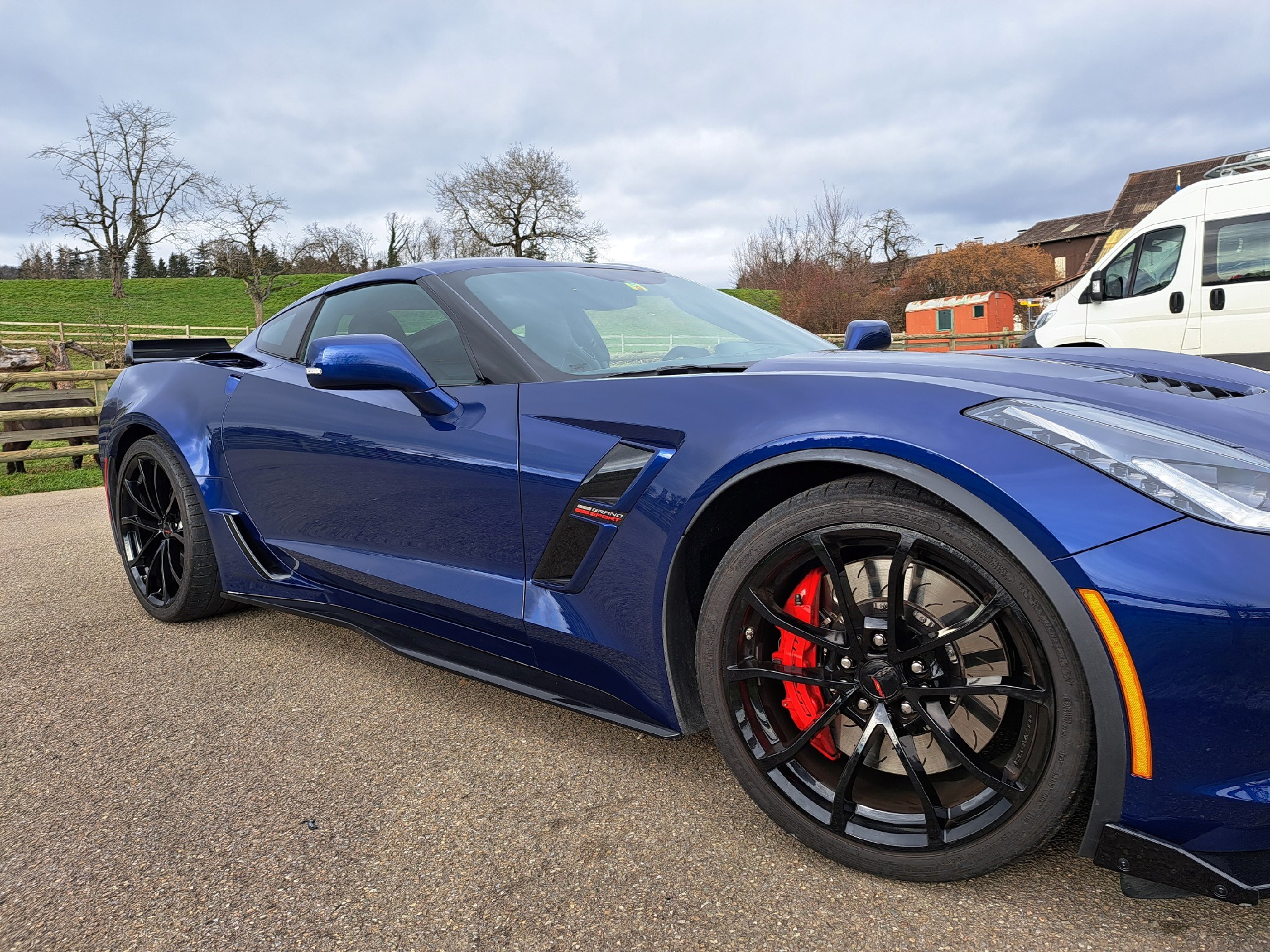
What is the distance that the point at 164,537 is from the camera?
3.22 meters

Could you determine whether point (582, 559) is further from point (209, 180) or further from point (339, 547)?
point (209, 180)

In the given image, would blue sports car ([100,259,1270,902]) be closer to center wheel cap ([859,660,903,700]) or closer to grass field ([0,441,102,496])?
center wheel cap ([859,660,903,700])

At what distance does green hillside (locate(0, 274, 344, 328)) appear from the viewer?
4156 centimetres

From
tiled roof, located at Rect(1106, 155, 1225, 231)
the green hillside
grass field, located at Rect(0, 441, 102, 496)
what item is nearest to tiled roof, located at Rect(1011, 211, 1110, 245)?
tiled roof, located at Rect(1106, 155, 1225, 231)

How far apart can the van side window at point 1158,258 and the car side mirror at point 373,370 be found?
7.39 meters

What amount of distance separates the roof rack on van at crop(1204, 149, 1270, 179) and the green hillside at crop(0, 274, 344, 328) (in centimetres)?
4032

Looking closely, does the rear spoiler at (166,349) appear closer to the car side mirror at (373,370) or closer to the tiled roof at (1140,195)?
the car side mirror at (373,370)

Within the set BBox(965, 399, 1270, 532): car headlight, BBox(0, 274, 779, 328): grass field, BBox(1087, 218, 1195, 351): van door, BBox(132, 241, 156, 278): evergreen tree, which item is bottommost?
BBox(965, 399, 1270, 532): car headlight

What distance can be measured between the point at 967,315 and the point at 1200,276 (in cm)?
2748

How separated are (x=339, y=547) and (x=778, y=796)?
1.44m

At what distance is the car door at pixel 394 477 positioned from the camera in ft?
6.47

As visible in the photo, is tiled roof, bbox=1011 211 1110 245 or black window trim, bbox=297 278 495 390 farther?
tiled roof, bbox=1011 211 1110 245

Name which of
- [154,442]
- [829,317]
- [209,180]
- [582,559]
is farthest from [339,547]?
[209,180]

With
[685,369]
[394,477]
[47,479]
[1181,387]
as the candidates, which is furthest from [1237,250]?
[47,479]
